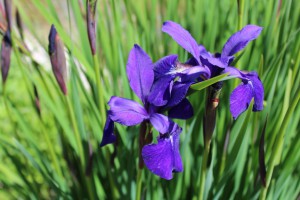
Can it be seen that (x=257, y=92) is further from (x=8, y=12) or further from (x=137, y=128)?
(x=8, y=12)

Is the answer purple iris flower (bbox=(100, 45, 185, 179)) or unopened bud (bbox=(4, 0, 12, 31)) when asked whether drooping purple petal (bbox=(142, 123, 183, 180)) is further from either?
unopened bud (bbox=(4, 0, 12, 31))

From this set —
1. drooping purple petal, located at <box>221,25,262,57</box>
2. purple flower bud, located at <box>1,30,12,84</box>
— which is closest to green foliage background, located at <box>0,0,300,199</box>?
purple flower bud, located at <box>1,30,12,84</box>

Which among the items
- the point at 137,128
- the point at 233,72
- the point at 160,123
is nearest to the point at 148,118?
the point at 160,123

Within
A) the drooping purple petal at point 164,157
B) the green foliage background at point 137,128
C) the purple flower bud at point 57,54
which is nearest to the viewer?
the drooping purple petal at point 164,157

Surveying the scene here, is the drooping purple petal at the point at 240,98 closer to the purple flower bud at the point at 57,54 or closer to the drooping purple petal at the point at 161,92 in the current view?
the drooping purple petal at the point at 161,92

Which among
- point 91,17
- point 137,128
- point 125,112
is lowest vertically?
point 137,128

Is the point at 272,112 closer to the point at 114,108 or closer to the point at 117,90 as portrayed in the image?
the point at 117,90

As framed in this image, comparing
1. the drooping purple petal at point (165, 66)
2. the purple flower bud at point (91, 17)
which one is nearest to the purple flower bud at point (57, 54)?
the purple flower bud at point (91, 17)

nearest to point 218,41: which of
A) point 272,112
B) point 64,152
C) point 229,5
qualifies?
point 229,5
